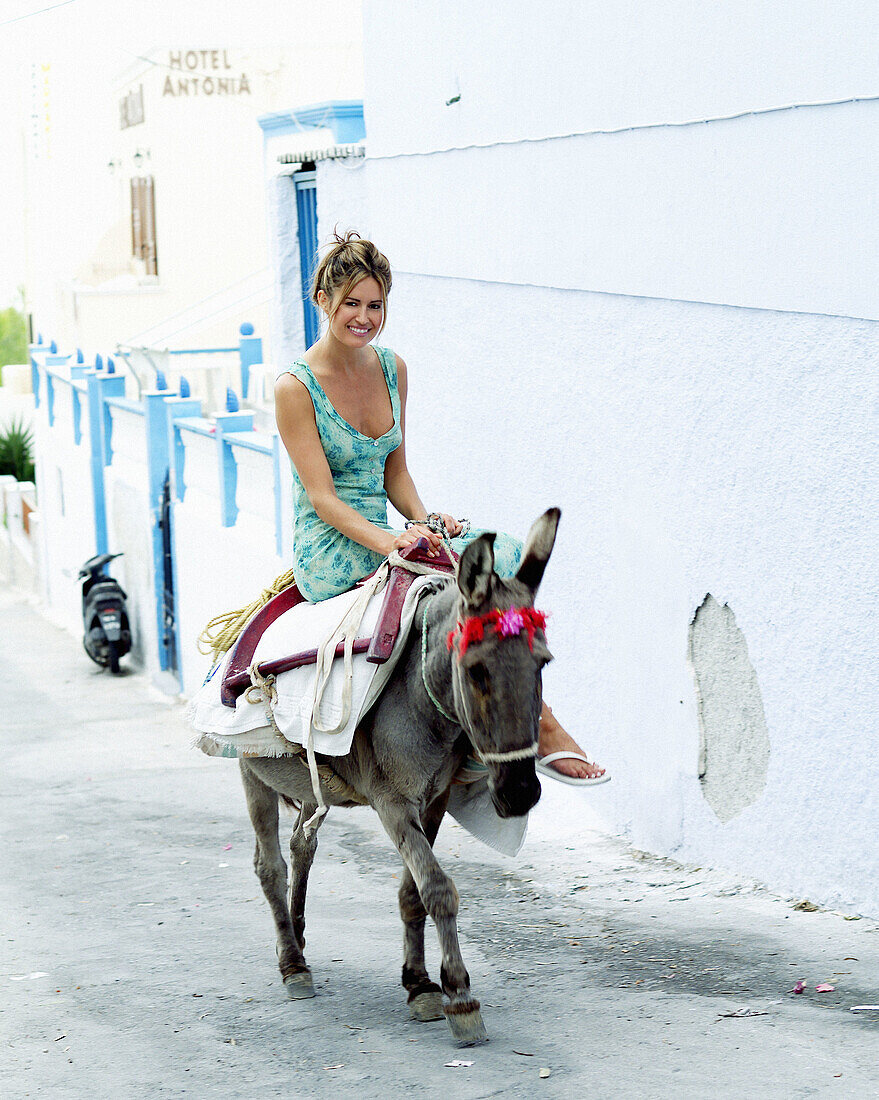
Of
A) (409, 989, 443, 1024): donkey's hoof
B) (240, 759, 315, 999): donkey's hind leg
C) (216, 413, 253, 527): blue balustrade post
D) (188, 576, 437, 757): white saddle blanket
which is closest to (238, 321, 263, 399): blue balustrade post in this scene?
(216, 413, 253, 527): blue balustrade post

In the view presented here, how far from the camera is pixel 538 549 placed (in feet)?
14.1

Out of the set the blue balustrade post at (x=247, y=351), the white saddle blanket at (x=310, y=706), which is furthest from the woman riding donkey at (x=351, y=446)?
the blue balustrade post at (x=247, y=351)

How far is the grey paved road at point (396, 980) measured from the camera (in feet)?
14.9

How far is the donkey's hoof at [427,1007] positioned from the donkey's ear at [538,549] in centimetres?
160

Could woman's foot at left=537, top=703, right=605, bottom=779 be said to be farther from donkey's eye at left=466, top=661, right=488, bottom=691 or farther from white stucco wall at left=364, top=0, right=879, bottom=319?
white stucco wall at left=364, top=0, right=879, bottom=319

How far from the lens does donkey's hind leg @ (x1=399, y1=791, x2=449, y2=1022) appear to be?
5051 millimetres

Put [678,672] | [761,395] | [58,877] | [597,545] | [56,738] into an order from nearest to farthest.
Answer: [761,395] → [678,672] → [597,545] → [58,877] → [56,738]

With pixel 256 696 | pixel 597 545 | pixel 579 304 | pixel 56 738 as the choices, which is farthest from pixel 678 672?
pixel 56 738

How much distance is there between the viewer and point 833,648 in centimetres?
589

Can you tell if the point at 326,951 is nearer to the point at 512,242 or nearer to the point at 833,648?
the point at 833,648

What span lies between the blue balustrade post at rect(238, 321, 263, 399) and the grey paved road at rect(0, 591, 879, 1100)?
1077 cm

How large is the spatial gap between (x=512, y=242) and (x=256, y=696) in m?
3.87

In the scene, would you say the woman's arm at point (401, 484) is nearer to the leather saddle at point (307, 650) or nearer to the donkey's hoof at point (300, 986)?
the leather saddle at point (307, 650)

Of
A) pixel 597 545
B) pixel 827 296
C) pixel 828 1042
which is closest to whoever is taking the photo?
pixel 828 1042
